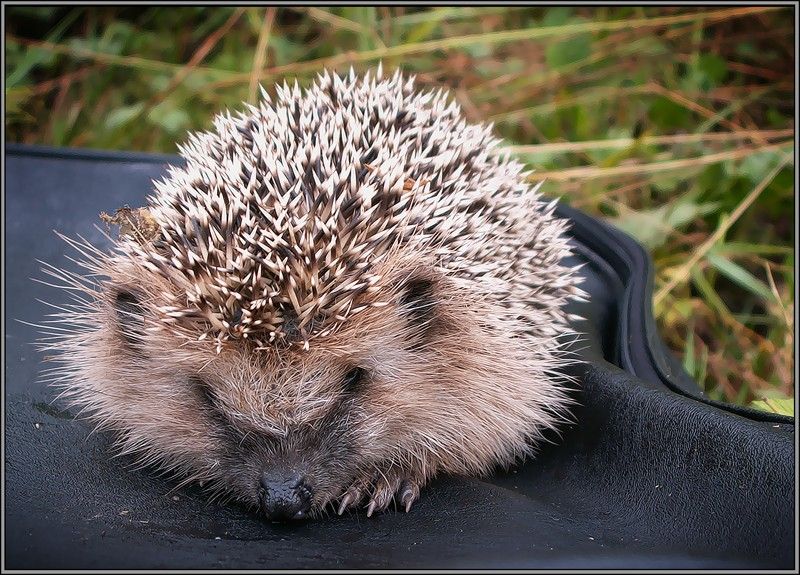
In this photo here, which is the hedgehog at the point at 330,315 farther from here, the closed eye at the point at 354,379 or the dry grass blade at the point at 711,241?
the dry grass blade at the point at 711,241

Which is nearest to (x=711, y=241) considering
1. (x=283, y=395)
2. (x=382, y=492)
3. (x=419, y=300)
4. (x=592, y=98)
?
(x=592, y=98)

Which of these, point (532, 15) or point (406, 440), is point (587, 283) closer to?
point (406, 440)

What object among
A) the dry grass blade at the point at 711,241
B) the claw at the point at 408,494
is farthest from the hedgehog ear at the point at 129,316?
the dry grass blade at the point at 711,241

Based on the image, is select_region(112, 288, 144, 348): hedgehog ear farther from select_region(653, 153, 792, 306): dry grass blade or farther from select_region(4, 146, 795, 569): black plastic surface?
select_region(653, 153, 792, 306): dry grass blade

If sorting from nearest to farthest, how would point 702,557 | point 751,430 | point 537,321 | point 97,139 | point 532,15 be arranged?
1. point 702,557
2. point 751,430
3. point 537,321
4. point 97,139
5. point 532,15

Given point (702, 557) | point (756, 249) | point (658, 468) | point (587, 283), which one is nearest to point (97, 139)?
point (587, 283)

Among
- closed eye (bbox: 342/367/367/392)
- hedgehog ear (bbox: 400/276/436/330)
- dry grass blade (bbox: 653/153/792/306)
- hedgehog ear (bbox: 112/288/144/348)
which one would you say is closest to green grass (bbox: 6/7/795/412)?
dry grass blade (bbox: 653/153/792/306)

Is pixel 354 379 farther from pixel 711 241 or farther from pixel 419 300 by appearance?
pixel 711 241
